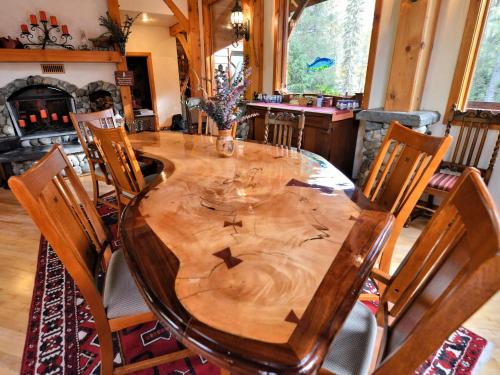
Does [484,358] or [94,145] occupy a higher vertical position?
[94,145]

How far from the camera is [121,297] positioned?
1.14 meters

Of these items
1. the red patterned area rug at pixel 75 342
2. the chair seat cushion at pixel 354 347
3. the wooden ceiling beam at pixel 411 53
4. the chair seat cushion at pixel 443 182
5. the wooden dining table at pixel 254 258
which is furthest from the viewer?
the wooden ceiling beam at pixel 411 53

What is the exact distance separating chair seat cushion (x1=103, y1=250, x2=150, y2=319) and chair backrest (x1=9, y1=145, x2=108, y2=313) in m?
0.06

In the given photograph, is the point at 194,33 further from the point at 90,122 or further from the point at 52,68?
the point at 90,122

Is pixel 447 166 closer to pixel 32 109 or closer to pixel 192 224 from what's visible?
pixel 192 224

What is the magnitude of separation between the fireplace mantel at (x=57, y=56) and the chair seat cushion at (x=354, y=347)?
17.0ft

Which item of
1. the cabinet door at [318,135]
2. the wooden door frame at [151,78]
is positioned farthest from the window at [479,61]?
the wooden door frame at [151,78]

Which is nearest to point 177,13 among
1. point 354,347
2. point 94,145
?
point 94,145

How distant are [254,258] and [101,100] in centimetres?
522

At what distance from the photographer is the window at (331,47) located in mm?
3066

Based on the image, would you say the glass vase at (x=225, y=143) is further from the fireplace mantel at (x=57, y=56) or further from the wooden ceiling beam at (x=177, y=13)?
the wooden ceiling beam at (x=177, y=13)

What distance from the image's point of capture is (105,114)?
297 centimetres

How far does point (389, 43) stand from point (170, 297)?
123 inches

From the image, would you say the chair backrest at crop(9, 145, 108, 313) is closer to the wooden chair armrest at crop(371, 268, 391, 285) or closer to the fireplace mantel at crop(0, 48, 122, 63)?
the wooden chair armrest at crop(371, 268, 391, 285)
